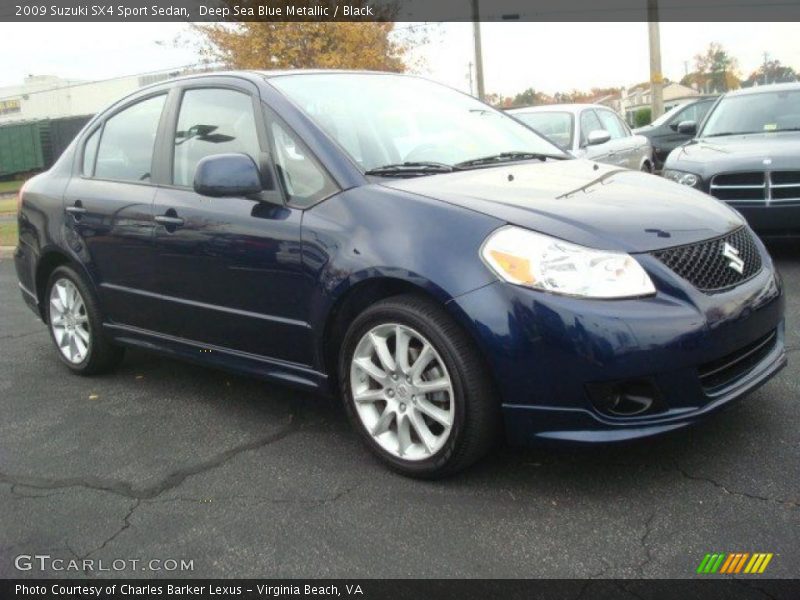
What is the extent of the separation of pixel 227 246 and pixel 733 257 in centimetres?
216

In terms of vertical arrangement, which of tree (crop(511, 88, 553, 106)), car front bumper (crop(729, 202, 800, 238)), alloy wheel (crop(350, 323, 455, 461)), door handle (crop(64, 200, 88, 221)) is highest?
tree (crop(511, 88, 553, 106))

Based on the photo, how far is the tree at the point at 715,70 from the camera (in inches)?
3440

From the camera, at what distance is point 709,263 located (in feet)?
9.90

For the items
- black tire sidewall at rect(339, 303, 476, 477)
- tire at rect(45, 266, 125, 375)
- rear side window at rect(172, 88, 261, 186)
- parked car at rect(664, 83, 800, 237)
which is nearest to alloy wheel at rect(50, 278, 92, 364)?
tire at rect(45, 266, 125, 375)

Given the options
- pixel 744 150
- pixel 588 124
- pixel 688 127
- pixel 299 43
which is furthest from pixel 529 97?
pixel 744 150

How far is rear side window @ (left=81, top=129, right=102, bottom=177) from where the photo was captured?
4723mm

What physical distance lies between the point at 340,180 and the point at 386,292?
536 mm

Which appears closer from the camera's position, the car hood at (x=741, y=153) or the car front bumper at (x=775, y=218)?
the car front bumper at (x=775, y=218)

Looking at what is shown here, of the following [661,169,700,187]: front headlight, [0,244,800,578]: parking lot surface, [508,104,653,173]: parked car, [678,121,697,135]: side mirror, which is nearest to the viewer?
[0,244,800,578]: parking lot surface

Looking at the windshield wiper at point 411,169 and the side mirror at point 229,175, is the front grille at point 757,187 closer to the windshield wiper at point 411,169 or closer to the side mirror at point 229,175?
the windshield wiper at point 411,169

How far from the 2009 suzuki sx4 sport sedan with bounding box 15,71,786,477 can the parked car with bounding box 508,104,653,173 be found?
5.13m

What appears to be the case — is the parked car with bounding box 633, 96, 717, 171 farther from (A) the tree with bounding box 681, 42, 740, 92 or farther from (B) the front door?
(A) the tree with bounding box 681, 42, 740, 92

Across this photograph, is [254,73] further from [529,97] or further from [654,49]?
[529,97]

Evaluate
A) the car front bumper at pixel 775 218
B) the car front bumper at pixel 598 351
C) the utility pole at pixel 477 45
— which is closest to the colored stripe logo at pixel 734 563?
the car front bumper at pixel 598 351
